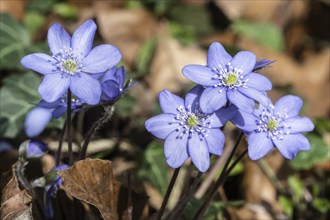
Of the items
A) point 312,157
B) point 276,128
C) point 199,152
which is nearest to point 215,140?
point 199,152

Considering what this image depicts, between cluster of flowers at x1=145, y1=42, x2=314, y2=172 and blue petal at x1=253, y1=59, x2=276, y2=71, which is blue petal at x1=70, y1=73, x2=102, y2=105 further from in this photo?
blue petal at x1=253, y1=59, x2=276, y2=71

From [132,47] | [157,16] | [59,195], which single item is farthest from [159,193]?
[157,16]

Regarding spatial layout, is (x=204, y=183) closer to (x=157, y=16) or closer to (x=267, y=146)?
(x=267, y=146)

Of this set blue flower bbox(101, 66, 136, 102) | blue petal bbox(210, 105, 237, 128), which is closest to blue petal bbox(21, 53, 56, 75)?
blue flower bbox(101, 66, 136, 102)

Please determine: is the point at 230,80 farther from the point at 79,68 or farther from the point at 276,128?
the point at 79,68

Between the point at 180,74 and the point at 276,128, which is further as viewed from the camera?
the point at 180,74

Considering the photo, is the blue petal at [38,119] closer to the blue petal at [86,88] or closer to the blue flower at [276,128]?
the blue petal at [86,88]

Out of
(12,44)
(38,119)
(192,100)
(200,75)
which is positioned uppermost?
(200,75)
